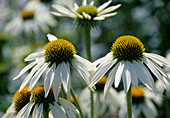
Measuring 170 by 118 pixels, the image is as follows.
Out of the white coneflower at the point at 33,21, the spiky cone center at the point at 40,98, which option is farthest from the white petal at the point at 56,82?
the white coneflower at the point at 33,21

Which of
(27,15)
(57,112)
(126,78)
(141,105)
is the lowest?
(141,105)

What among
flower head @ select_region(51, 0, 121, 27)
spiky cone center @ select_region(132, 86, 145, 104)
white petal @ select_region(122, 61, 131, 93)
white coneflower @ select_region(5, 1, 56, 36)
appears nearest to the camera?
white petal @ select_region(122, 61, 131, 93)

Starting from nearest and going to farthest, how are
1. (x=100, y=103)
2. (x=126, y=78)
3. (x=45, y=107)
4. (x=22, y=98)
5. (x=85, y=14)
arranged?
1. (x=126, y=78)
2. (x=45, y=107)
3. (x=22, y=98)
4. (x=85, y=14)
5. (x=100, y=103)

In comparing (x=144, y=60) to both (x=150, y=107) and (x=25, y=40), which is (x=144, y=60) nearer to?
(x=150, y=107)

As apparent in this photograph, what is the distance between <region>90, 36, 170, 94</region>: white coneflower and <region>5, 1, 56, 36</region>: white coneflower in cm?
198

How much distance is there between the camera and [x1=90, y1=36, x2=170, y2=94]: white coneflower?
1.00m

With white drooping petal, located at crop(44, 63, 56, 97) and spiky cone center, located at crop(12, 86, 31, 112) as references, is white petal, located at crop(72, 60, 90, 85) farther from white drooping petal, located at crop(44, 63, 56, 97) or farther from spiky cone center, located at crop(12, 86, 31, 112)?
spiky cone center, located at crop(12, 86, 31, 112)

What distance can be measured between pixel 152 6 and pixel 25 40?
1.61 metres

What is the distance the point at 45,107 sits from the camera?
1.11m

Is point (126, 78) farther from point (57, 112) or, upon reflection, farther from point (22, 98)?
point (22, 98)

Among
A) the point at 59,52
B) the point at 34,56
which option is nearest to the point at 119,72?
the point at 59,52

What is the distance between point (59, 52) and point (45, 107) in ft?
0.74

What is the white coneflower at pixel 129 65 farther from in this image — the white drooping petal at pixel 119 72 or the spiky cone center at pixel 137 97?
the spiky cone center at pixel 137 97

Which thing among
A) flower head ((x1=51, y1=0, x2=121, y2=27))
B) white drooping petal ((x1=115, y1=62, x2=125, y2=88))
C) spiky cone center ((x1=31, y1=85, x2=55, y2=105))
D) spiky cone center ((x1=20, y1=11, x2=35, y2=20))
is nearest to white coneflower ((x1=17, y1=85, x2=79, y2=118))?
spiky cone center ((x1=31, y1=85, x2=55, y2=105))
